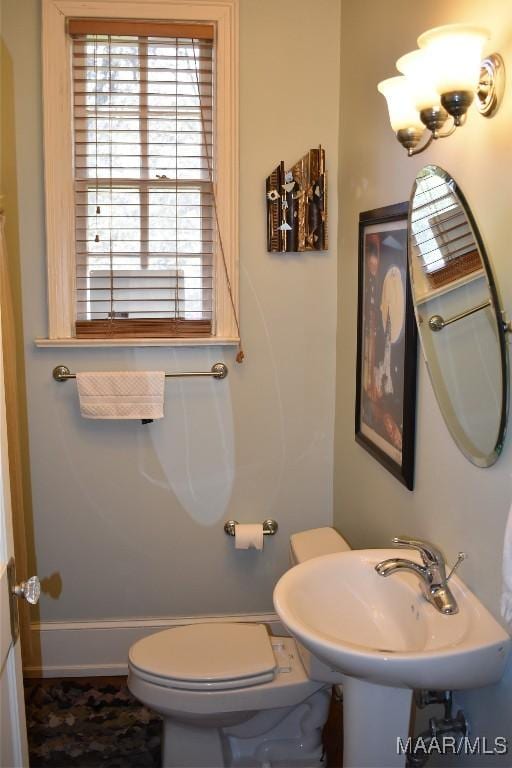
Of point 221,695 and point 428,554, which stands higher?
point 428,554

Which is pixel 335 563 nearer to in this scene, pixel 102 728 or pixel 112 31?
pixel 102 728

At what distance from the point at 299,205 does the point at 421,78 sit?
133 cm

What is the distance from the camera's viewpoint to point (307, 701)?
244 centimetres

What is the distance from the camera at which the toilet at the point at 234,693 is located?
2.28 meters

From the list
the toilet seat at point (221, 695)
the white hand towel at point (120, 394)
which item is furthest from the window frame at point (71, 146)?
the toilet seat at point (221, 695)

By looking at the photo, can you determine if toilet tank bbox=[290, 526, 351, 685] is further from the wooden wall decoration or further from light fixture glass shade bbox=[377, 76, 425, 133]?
light fixture glass shade bbox=[377, 76, 425, 133]

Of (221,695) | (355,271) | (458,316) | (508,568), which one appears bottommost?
(221,695)

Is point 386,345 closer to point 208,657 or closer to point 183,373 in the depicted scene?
point 183,373

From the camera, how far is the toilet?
2.28 metres

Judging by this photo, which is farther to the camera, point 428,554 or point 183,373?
point 183,373

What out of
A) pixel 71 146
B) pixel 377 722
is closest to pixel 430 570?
pixel 377 722

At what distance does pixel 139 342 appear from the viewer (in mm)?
2895

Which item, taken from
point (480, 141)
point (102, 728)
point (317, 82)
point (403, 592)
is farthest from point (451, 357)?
point (102, 728)

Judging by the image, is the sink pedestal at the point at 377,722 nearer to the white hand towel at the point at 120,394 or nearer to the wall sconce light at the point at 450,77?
the wall sconce light at the point at 450,77
